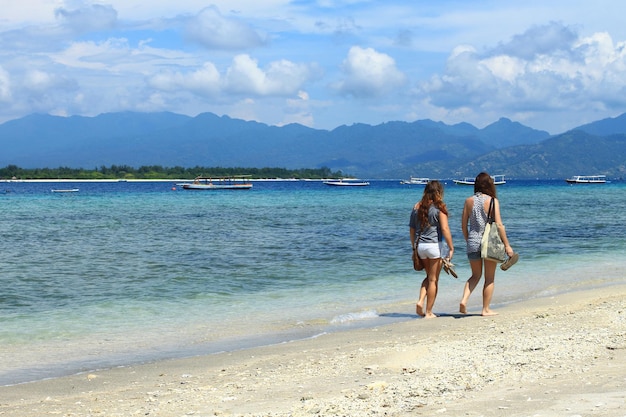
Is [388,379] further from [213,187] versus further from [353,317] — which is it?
[213,187]

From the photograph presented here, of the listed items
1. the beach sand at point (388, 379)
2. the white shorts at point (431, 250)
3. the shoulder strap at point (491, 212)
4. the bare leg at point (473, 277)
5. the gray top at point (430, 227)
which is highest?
the shoulder strap at point (491, 212)

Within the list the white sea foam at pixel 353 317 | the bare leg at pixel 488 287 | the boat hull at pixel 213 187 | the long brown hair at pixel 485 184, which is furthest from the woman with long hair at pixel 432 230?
the boat hull at pixel 213 187

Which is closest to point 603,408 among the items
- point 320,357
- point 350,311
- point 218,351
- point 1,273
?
point 320,357

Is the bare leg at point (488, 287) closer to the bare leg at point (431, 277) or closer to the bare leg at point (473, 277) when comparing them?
the bare leg at point (473, 277)

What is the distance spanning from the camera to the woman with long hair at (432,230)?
12375 mm

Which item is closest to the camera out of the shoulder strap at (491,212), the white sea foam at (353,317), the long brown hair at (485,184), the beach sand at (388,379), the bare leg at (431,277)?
the beach sand at (388,379)

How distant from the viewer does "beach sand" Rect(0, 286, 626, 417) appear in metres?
6.87

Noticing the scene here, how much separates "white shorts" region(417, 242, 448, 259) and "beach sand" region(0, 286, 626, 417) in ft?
4.54

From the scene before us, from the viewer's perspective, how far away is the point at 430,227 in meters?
12.5

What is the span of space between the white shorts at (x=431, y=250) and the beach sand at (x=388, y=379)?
138cm

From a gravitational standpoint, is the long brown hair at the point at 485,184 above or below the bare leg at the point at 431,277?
above

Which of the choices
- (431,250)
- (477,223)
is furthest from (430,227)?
(477,223)

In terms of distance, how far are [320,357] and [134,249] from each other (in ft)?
66.5

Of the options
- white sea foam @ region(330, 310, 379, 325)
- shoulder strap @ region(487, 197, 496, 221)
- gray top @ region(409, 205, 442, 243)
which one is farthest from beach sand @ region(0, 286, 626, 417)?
white sea foam @ region(330, 310, 379, 325)
